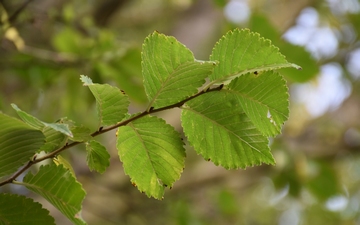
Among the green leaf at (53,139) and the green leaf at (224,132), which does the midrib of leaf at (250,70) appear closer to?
the green leaf at (224,132)

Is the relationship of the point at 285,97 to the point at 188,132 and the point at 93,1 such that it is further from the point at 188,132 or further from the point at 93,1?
the point at 93,1

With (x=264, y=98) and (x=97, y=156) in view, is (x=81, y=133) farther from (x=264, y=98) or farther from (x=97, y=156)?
(x=264, y=98)

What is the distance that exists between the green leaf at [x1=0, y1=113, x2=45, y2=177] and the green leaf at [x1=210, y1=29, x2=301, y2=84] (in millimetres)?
147

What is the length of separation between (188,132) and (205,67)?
0.23ft

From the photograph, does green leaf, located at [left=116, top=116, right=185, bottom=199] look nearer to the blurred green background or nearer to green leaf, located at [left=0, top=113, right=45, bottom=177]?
green leaf, located at [left=0, top=113, right=45, bottom=177]

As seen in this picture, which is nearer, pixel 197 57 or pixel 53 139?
pixel 53 139

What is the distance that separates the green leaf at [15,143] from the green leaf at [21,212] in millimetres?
21

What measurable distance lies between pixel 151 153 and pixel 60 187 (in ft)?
0.27

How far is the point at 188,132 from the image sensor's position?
37cm

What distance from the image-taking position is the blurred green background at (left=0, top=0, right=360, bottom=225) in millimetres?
868

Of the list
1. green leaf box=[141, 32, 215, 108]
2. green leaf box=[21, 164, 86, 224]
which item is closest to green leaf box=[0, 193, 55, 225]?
green leaf box=[21, 164, 86, 224]

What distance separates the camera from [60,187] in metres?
0.34

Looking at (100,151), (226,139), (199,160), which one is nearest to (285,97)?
(226,139)

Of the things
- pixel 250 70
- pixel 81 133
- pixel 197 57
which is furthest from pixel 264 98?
pixel 197 57
